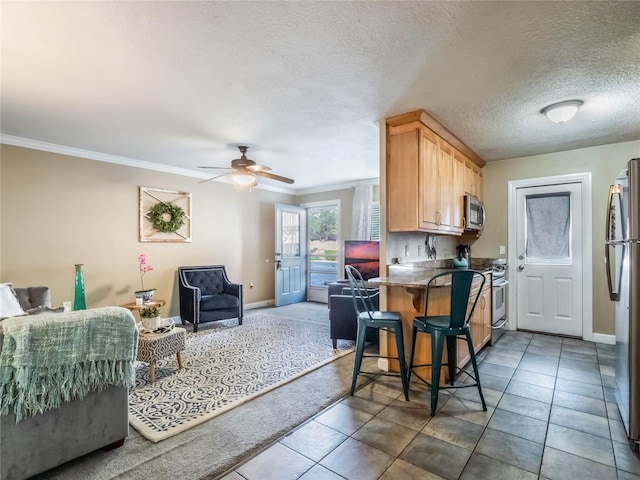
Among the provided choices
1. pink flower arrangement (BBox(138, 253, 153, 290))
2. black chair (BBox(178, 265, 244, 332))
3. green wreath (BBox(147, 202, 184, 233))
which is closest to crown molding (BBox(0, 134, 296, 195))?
green wreath (BBox(147, 202, 184, 233))

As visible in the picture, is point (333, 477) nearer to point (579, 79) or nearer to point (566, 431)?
point (566, 431)

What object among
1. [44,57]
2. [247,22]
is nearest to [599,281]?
[247,22]

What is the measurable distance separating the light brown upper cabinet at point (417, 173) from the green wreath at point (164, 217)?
347cm

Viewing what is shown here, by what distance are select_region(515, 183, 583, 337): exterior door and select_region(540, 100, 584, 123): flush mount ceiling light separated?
1792 mm

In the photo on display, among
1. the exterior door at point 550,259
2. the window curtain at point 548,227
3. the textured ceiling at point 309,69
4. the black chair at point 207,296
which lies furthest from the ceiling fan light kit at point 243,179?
the window curtain at point 548,227

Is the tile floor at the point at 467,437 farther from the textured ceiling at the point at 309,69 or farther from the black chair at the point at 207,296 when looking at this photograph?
the black chair at the point at 207,296

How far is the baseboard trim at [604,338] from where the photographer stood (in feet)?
12.9

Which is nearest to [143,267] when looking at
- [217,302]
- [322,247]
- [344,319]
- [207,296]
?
[207,296]

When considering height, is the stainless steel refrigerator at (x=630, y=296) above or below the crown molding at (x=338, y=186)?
below

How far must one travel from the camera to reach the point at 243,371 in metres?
3.12

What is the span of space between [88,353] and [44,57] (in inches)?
77.7

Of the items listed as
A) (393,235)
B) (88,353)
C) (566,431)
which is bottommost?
(566,431)

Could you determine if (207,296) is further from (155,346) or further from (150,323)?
(155,346)

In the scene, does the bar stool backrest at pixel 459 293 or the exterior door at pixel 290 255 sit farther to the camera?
the exterior door at pixel 290 255
